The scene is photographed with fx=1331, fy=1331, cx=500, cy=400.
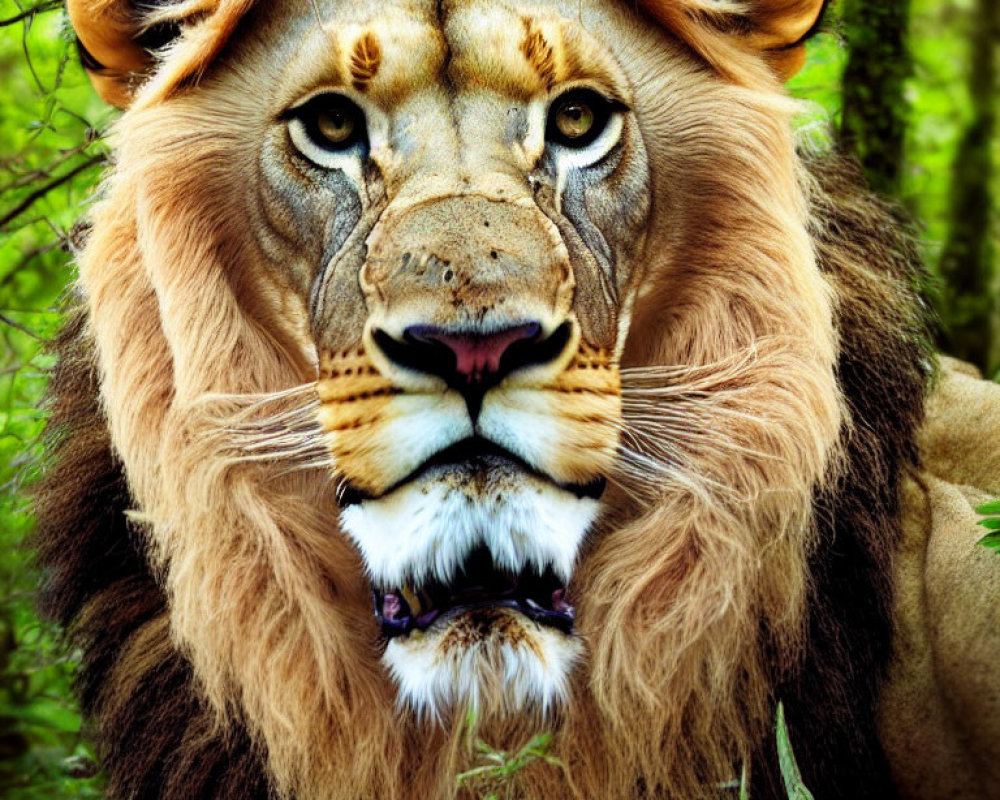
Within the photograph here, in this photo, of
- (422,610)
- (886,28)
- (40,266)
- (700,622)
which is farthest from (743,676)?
(40,266)

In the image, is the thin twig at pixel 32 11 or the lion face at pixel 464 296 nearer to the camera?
the lion face at pixel 464 296

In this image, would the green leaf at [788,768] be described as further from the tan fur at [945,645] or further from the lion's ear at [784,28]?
the lion's ear at [784,28]

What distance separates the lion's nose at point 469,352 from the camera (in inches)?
99.6

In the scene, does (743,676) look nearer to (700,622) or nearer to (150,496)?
(700,622)

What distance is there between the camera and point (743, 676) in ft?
10.5

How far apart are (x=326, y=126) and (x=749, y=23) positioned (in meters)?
1.07

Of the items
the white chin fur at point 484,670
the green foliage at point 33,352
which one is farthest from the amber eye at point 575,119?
the green foliage at point 33,352

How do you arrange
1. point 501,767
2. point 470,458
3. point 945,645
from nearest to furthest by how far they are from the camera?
point 470,458, point 501,767, point 945,645

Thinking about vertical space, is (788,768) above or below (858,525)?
below

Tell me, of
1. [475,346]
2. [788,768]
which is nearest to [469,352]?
[475,346]

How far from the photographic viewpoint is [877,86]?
5164 mm

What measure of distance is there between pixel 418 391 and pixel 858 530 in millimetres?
1411

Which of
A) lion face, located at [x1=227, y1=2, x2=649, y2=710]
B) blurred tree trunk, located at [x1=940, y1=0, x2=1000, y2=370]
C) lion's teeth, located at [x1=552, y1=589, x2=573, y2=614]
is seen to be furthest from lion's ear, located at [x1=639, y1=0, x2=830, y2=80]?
blurred tree trunk, located at [x1=940, y1=0, x2=1000, y2=370]

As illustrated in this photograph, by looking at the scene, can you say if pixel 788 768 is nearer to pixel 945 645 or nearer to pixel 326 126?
pixel 945 645
